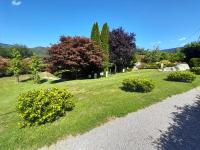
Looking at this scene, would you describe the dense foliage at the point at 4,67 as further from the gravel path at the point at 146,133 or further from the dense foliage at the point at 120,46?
the gravel path at the point at 146,133

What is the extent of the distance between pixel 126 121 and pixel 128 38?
24.0m

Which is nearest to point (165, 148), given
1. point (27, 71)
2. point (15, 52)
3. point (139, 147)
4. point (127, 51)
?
point (139, 147)

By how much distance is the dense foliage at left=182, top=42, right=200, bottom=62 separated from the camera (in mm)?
28062

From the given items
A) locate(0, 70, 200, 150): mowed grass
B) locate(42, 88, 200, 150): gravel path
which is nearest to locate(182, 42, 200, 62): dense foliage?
locate(0, 70, 200, 150): mowed grass

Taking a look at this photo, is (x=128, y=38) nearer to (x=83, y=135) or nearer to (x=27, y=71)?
(x=27, y=71)

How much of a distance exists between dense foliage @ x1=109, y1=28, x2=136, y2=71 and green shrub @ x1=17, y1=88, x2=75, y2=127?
880 inches

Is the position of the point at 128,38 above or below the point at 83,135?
above

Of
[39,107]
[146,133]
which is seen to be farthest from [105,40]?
[146,133]

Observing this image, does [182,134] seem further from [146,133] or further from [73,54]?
[73,54]

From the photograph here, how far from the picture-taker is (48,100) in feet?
24.2

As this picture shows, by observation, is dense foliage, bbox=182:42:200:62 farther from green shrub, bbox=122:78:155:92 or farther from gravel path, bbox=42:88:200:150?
gravel path, bbox=42:88:200:150

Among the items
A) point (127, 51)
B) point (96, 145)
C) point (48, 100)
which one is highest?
point (127, 51)

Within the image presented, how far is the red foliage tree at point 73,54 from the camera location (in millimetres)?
20109

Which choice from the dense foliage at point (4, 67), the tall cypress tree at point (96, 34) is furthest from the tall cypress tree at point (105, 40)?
the dense foliage at point (4, 67)
